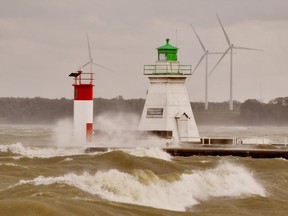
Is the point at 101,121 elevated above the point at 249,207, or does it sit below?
above

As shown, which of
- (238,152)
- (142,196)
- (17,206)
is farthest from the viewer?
(238,152)

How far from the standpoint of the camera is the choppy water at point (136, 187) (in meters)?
19.7

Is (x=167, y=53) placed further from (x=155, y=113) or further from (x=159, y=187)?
(x=159, y=187)

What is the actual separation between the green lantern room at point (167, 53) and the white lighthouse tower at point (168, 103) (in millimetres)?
115

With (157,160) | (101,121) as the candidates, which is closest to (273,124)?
(101,121)

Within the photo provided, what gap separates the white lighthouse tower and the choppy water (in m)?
7.07

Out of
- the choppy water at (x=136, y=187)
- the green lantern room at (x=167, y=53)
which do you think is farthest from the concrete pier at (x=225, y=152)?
the green lantern room at (x=167, y=53)

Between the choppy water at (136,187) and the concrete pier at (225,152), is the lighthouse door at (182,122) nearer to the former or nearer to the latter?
the concrete pier at (225,152)

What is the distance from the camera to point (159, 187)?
24078mm

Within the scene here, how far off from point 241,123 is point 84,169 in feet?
499

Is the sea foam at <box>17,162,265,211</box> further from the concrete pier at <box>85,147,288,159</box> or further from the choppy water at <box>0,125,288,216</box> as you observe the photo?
the concrete pier at <box>85,147,288,159</box>

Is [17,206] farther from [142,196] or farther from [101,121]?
[101,121]

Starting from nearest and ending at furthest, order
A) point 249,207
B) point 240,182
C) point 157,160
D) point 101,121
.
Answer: point 249,207 < point 240,182 < point 157,160 < point 101,121

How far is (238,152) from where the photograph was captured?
40125 mm
